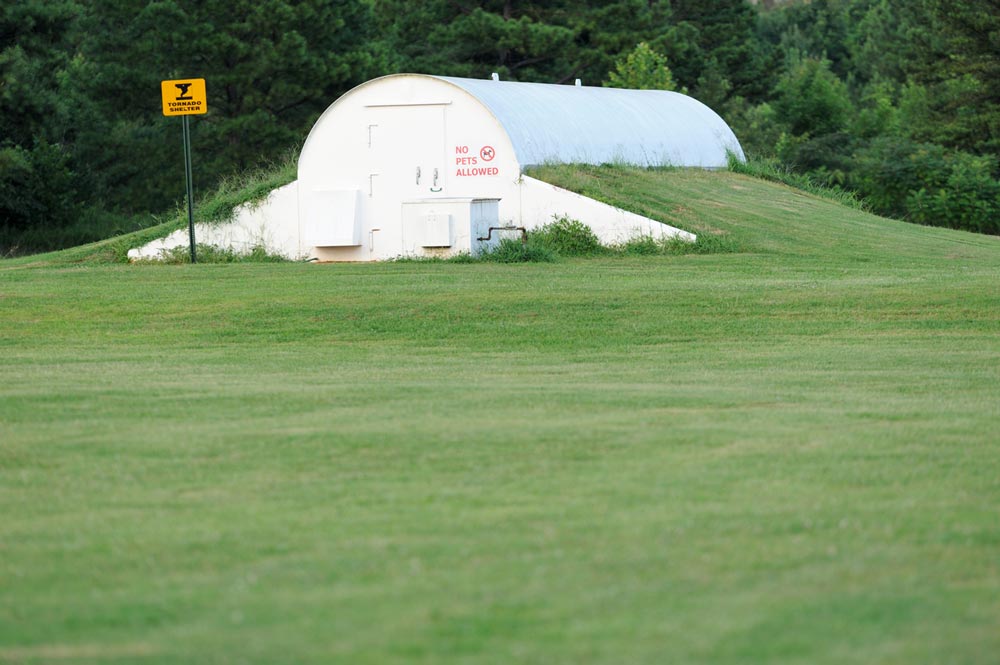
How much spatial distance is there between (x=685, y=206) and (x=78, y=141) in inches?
1167

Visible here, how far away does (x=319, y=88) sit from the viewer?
46344 mm

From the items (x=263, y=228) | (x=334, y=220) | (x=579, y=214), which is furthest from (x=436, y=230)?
(x=263, y=228)

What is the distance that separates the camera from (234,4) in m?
45.6

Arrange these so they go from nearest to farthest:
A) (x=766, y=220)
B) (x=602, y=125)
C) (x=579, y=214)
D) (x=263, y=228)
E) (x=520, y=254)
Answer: (x=520, y=254) < (x=579, y=214) < (x=766, y=220) < (x=263, y=228) < (x=602, y=125)

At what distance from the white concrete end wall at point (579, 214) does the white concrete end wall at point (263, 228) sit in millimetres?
3824

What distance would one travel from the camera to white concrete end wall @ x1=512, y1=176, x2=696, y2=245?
2355 centimetres

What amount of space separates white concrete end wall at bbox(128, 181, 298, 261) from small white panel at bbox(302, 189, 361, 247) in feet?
1.86

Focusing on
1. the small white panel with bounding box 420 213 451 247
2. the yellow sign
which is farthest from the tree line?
the yellow sign

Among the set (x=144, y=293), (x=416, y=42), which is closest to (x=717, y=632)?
(x=144, y=293)

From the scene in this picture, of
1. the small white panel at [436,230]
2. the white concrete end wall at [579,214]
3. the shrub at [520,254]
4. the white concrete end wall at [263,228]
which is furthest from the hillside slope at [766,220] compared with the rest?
the white concrete end wall at [263,228]

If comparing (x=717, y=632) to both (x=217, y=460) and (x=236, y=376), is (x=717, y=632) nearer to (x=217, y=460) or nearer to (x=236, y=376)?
(x=217, y=460)

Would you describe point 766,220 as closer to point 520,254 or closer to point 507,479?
point 520,254

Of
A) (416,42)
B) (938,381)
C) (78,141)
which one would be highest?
(416,42)

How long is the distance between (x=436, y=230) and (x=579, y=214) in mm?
2442
